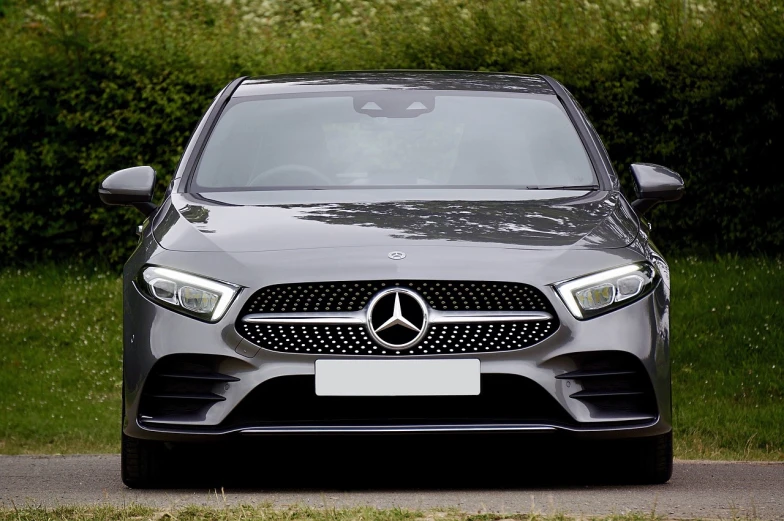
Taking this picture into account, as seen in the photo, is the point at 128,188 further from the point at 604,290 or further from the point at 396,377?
the point at 604,290

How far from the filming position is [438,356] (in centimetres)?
573

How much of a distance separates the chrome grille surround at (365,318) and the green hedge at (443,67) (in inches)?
316

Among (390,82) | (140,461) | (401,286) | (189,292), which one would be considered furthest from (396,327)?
(390,82)

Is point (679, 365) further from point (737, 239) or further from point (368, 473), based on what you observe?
point (368, 473)

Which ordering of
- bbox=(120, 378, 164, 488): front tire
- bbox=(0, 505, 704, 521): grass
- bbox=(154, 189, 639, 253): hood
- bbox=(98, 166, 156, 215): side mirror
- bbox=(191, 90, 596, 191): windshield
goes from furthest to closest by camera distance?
bbox=(191, 90, 596, 191): windshield < bbox=(98, 166, 156, 215): side mirror < bbox=(120, 378, 164, 488): front tire < bbox=(154, 189, 639, 253): hood < bbox=(0, 505, 704, 521): grass

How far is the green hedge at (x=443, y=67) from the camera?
13547 mm

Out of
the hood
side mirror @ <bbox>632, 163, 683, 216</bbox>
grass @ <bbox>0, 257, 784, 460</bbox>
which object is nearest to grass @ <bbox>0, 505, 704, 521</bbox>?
the hood

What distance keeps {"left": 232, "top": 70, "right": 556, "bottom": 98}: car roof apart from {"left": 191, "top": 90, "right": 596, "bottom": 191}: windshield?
8 centimetres

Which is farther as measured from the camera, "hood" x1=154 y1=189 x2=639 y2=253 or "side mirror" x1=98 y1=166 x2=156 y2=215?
"side mirror" x1=98 y1=166 x2=156 y2=215

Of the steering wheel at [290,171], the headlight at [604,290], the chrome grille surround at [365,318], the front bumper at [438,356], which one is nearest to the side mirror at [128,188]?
the steering wheel at [290,171]

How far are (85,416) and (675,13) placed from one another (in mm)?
6573

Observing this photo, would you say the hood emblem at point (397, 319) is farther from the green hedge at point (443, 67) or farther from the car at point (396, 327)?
the green hedge at point (443, 67)

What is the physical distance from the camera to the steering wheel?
7.02m

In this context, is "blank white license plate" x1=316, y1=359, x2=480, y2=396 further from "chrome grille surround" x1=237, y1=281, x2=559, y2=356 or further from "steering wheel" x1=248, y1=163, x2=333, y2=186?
"steering wheel" x1=248, y1=163, x2=333, y2=186
